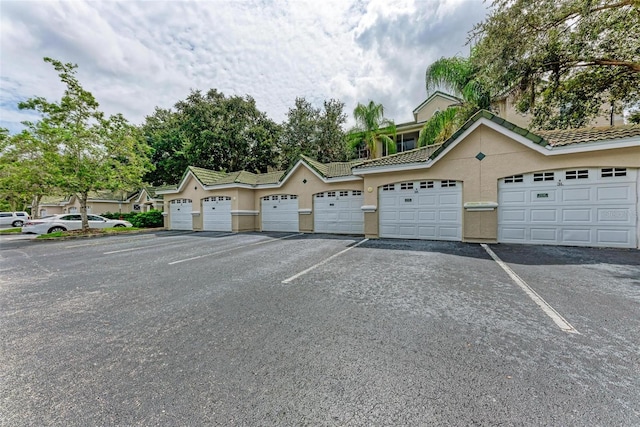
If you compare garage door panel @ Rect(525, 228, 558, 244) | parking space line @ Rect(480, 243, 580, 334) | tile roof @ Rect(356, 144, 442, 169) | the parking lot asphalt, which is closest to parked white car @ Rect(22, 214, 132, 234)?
the parking lot asphalt

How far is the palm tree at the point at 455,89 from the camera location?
44.1ft

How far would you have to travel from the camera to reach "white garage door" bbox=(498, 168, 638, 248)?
329 inches

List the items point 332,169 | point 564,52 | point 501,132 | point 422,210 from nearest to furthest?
point 501,132 → point 564,52 → point 422,210 → point 332,169

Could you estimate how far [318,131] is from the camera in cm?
2644

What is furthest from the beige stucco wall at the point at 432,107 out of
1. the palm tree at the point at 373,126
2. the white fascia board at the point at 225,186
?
the white fascia board at the point at 225,186

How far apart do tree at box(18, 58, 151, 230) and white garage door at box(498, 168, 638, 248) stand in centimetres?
2138

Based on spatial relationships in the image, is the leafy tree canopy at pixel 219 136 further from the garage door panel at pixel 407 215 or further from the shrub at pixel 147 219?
the garage door panel at pixel 407 215

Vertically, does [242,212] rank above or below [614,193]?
below

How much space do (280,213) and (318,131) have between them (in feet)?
41.8

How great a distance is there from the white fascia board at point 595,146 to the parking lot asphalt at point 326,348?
4112 millimetres

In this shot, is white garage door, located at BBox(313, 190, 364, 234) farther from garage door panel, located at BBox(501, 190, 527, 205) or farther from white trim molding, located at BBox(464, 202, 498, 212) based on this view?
garage door panel, located at BBox(501, 190, 527, 205)

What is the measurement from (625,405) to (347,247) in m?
8.07

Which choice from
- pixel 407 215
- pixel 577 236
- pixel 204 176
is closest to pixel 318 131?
pixel 204 176

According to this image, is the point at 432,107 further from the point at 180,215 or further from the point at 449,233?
the point at 180,215
